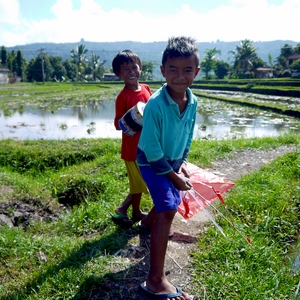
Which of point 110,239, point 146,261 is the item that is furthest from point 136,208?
point 146,261

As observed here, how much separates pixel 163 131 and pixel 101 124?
30.2ft

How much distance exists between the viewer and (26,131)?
9.15m

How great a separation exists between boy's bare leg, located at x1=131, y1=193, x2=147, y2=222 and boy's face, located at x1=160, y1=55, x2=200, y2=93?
1112mm

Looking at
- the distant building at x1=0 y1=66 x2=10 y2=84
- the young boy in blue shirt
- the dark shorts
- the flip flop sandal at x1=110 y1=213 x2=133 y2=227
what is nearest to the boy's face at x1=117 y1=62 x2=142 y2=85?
the young boy in blue shirt

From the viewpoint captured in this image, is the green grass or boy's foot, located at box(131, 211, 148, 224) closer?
the green grass

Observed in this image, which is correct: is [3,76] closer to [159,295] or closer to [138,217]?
[138,217]

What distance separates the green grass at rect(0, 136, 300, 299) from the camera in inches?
74.2

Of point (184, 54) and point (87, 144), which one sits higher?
point (184, 54)

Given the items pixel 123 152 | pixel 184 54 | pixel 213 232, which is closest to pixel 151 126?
pixel 184 54

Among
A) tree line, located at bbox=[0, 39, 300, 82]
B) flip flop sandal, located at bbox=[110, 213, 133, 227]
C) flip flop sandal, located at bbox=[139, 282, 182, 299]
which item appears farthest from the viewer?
tree line, located at bbox=[0, 39, 300, 82]

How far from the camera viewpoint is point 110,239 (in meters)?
2.36

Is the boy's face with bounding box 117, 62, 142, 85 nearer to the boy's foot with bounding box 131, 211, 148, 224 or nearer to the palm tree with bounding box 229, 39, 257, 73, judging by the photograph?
the boy's foot with bounding box 131, 211, 148, 224

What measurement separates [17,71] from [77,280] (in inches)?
2006

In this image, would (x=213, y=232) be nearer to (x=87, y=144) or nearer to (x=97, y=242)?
(x=97, y=242)
